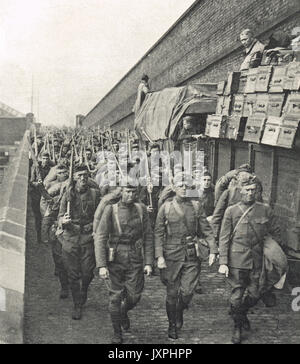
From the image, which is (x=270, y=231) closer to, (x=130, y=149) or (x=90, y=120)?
(x=130, y=149)

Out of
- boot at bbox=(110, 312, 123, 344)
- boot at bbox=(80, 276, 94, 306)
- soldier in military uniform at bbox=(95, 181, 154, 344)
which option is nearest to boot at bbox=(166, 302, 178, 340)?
soldier in military uniform at bbox=(95, 181, 154, 344)

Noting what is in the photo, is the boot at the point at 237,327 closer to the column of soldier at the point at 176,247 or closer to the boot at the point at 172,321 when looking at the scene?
the column of soldier at the point at 176,247

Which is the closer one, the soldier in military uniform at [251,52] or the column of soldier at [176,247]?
the column of soldier at [176,247]

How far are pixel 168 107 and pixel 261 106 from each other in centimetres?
427

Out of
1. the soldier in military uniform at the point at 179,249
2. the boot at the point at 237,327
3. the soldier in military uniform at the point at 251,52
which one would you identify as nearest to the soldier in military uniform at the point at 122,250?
the soldier in military uniform at the point at 179,249

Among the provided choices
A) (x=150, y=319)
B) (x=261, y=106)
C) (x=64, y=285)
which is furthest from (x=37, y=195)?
(x=261, y=106)

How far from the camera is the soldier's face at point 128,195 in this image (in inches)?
219

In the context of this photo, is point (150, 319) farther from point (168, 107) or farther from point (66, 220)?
point (168, 107)

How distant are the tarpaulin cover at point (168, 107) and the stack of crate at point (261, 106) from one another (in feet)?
5.14

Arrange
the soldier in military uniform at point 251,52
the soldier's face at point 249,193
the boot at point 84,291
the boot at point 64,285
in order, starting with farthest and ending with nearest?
1. the soldier in military uniform at point 251,52
2. the boot at point 64,285
3. the boot at point 84,291
4. the soldier's face at point 249,193

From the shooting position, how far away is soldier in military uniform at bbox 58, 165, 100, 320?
6.38 metres

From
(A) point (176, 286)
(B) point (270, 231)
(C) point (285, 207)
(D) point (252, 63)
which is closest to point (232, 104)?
(D) point (252, 63)

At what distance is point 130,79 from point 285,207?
23.5 m

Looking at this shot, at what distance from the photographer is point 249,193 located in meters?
5.58
